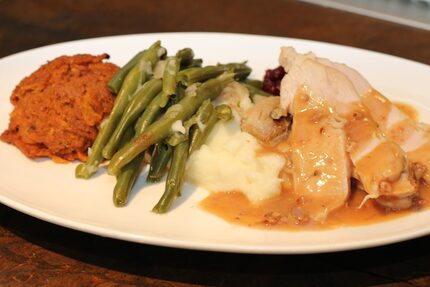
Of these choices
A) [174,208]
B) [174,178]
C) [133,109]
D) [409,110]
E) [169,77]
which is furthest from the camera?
[409,110]

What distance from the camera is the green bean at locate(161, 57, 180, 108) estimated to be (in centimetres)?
422

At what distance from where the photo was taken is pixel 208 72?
4613mm

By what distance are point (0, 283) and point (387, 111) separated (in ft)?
9.05

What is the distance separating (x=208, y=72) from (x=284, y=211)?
1.44 metres

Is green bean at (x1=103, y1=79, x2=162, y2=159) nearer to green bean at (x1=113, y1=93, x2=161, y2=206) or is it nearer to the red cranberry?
green bean at (x1=113, y1=93, x2=161, y2=206)

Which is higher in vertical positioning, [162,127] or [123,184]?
[162,127]

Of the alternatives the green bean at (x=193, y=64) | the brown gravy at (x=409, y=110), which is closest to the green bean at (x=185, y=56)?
the green bean at (x=193, y=64)

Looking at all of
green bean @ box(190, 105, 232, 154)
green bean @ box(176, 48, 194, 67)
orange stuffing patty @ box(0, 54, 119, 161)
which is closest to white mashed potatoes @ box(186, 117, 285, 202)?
green bean @ box(190, 105, 232, 154)

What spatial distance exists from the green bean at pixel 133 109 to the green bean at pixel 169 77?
8cm

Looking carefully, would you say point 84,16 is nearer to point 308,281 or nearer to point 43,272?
point 43,272

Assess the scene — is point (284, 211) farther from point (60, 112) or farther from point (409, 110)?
point (60, 112)

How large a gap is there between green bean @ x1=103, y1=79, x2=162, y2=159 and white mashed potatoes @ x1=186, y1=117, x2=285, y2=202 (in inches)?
21.3

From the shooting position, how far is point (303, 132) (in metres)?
3.90

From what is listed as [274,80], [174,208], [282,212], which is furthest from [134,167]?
[274,80]
